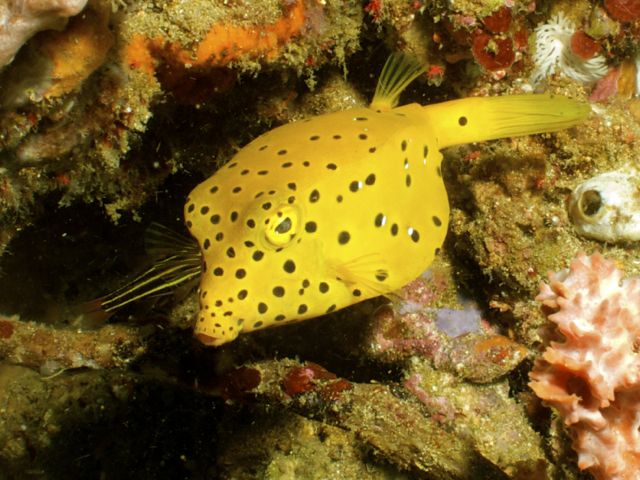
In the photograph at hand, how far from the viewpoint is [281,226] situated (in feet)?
8.45

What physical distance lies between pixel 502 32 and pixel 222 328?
101 inches

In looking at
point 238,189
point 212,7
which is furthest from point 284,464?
point 212,7

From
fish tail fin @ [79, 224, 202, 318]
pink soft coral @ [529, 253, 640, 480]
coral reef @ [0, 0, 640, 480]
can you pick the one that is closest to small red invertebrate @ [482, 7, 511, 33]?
coral reef @ [0, 0, 640, 480]

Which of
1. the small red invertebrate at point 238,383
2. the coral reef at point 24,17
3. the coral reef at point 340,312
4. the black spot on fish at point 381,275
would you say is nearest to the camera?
the coral reef at point 24,17

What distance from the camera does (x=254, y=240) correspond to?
8.45 ft

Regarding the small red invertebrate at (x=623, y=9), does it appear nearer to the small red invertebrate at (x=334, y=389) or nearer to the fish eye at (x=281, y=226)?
the fish eye at (x=281, y=226)

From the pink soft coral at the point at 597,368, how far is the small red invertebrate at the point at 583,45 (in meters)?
1.61

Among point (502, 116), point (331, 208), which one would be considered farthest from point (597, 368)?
point (331, 208)

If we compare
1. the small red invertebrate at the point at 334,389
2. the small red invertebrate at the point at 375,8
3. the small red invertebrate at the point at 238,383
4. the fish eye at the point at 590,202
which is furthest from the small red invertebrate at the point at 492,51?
the small red invertebrate at the point at 238,383

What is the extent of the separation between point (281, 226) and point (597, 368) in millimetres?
1968

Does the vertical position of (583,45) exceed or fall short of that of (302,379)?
it exceeds it

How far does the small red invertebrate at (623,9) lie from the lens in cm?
371

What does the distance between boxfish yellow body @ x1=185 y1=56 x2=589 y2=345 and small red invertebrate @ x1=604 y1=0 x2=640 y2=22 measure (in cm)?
90

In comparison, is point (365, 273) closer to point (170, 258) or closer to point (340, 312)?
point (170, 258)
